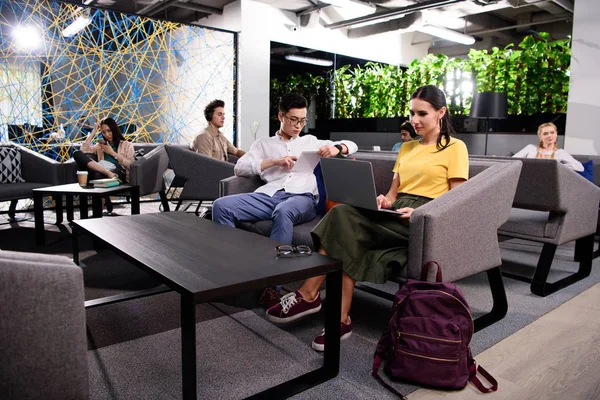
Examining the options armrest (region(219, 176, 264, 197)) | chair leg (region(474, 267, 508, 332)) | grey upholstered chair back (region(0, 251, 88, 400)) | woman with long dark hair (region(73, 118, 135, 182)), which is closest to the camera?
grey upholstered chair back (region(0, 251, 88, 400))

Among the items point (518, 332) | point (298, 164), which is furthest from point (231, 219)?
point (518, 332)

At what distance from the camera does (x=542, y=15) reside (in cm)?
996

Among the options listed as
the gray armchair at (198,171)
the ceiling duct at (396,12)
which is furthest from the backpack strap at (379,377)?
the ceiling duct at (396,12)

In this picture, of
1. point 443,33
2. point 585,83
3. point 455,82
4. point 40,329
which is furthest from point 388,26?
point 40,329

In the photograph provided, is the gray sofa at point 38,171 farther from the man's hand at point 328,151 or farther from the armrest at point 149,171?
the man's hand at point 328,151

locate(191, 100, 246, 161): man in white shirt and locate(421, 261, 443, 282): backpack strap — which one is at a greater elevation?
locate(191, 100, 246, 161): man in white shirt

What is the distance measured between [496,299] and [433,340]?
0.92 metres

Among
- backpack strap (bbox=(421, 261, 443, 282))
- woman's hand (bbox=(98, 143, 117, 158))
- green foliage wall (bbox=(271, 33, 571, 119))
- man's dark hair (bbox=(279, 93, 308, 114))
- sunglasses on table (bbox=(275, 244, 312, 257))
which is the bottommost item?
backpack strap (bbox=(421, 261, 443, 282))

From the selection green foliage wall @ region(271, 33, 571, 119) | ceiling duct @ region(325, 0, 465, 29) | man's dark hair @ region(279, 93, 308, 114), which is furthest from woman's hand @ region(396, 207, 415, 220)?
ceiling duct @ region(325, 0, 465, 29)

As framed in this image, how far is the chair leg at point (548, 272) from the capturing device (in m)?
2.92

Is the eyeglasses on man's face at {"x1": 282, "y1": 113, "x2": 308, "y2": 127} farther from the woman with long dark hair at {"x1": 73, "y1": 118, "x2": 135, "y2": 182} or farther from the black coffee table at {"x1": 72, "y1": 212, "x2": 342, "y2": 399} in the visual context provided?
the woman with long dark hair at {"x1": 73, "y1": 118, "x2": 135, "y2": 182}

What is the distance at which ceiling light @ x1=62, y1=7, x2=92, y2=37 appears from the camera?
A: 591 centimetres

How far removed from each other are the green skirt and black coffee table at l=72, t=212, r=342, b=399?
0.29 metres

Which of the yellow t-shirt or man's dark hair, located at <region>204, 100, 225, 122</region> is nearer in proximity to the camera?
the yellow t-shirt
